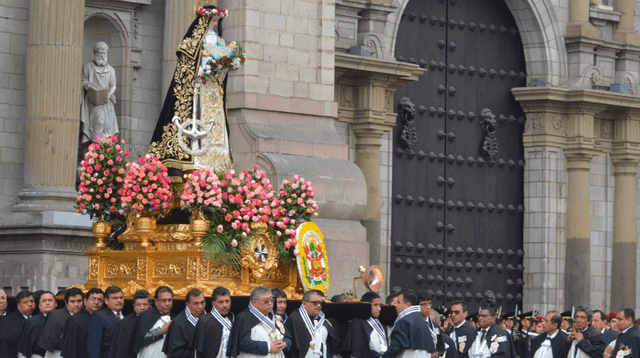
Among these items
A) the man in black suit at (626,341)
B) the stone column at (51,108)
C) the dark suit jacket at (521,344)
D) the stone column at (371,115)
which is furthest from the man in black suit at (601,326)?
the stone column at (51,108)

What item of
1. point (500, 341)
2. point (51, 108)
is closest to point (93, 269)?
point (51, 108)

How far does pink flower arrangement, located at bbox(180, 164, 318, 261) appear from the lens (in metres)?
15.4

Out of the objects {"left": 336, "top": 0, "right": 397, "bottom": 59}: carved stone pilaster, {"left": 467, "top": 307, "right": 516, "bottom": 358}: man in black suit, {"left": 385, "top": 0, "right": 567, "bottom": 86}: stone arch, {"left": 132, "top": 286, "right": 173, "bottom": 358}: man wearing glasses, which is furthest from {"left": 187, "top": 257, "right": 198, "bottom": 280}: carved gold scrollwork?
{"left": 385, "top": 0, "right": 567, "bottom": 86}: stone arch

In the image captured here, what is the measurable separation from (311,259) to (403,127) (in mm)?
9539

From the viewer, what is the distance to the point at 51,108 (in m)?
19.5

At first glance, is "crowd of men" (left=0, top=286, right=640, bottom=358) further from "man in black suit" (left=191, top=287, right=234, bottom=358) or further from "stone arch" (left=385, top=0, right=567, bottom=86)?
"stone arch" (left=385, top=0, right=567, bottom=86)

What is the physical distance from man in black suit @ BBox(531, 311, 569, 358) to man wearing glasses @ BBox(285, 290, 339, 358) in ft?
18.5

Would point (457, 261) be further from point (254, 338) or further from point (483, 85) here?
point (254, 338)

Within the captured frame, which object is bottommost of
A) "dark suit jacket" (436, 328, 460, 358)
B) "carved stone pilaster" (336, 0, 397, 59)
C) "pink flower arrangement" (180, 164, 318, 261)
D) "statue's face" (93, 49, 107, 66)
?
"dark suit jacket" (436, 328, 460, 358)

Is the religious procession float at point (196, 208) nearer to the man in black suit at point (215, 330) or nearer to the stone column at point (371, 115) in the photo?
the man in black suit at point (215, 330)

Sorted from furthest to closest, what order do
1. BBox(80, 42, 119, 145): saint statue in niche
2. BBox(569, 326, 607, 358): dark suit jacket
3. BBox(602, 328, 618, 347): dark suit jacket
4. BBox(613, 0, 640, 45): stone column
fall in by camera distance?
1. BBox(613, 0, 640, 45): stone column
2. BBox(602, 328, 618, 347): dark suit jacket
3. BBox(80, 42, 119, 145): saint statue in niche
4. BBox(569, 326, 607, 358): dark suit jacket

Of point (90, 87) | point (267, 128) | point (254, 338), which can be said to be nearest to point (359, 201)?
point (267, 128)

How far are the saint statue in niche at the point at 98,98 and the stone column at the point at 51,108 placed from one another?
641 mm

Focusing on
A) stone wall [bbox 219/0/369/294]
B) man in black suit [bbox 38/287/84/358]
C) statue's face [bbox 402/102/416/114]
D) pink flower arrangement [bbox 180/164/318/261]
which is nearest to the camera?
pink flower arrangement [bbox 180/164/318/261]
